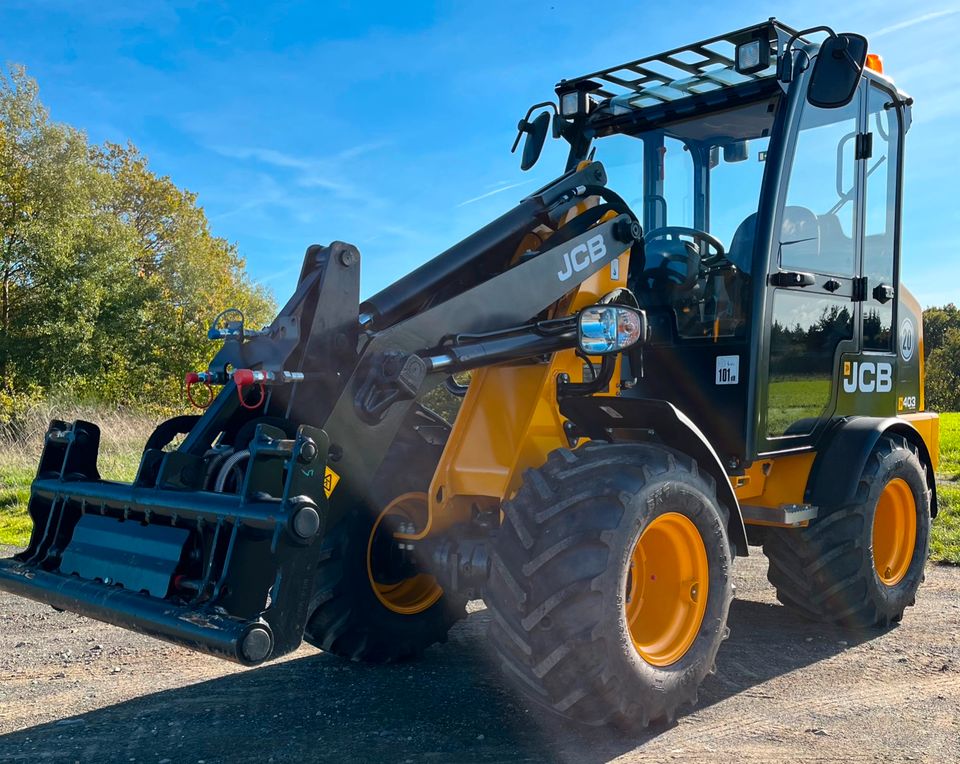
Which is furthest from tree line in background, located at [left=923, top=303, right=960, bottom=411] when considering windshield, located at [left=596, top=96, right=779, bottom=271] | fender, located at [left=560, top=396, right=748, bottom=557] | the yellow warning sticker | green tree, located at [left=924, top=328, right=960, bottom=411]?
Answer: the yellow warning sticker

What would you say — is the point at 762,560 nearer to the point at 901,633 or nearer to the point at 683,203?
the point at 901,633

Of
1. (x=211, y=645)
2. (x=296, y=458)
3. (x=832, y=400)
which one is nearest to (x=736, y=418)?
(x=832, y=400)

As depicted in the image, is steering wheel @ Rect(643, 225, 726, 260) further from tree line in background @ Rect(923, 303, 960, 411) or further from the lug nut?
tree line in background @ Rect(923, 303, 960, 411)

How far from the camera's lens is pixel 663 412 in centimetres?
390

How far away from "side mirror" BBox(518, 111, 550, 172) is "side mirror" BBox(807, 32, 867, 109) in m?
1.87

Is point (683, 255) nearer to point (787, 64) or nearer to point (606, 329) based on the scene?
point (787, 64)

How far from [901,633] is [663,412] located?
2.54 metres

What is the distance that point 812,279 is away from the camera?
5.00 metres

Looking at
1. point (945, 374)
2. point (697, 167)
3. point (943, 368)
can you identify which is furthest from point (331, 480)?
point (943, 368)

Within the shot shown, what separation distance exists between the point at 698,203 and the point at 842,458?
5.57 ft

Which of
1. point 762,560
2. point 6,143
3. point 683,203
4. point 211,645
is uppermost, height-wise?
point 6,143

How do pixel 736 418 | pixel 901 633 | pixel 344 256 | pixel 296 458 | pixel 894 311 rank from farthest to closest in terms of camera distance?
pixel 894 311 < pixel 901 633 < pixel 736 418 < pixel 344 256 < pixel 296 458

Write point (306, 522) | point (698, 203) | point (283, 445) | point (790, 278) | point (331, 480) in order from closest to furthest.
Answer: point (306, 522) < point (283, 445) < point (331, 480) < point (790, 278) < point (698, 203)

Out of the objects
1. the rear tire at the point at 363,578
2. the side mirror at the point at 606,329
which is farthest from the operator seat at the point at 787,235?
the rear tire at the point at 363,578
